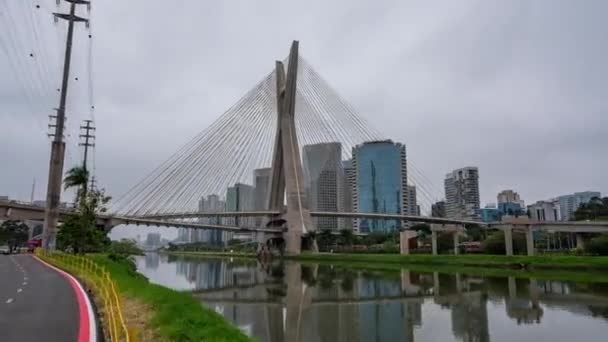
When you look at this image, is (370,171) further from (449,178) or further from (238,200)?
(449,178)

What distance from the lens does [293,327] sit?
574 inches

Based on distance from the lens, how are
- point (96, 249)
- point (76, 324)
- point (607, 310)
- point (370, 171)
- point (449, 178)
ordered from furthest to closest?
point (449, 178) → point (370, 171) → point (96, 249) → point (607, 310) → point (76, 324)

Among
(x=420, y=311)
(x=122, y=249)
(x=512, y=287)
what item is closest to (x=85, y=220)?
(x=420, y=311)

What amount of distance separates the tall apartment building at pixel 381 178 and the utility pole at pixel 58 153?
72.8m

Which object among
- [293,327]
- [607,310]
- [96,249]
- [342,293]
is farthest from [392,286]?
[96,249]

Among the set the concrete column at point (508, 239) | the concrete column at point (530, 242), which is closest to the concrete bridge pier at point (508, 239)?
the concrete column at point (508, 239)

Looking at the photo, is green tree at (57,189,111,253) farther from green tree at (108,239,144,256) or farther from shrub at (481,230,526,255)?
shrub at (481,230,526,255)

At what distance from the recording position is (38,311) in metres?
10.6

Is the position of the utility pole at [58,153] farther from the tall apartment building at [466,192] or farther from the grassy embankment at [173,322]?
the tall apartment building at [466,192]

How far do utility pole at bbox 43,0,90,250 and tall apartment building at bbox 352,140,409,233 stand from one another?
72.8 m

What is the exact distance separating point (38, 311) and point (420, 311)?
41.2 feet

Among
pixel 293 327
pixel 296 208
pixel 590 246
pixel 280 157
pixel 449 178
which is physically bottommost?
pixel 293 327

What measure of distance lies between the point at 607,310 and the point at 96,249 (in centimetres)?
3544

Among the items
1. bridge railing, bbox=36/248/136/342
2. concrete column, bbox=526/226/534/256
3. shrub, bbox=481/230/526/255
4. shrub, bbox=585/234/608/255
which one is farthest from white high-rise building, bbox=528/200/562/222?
bridge railing, bbox=36/248/136/342
